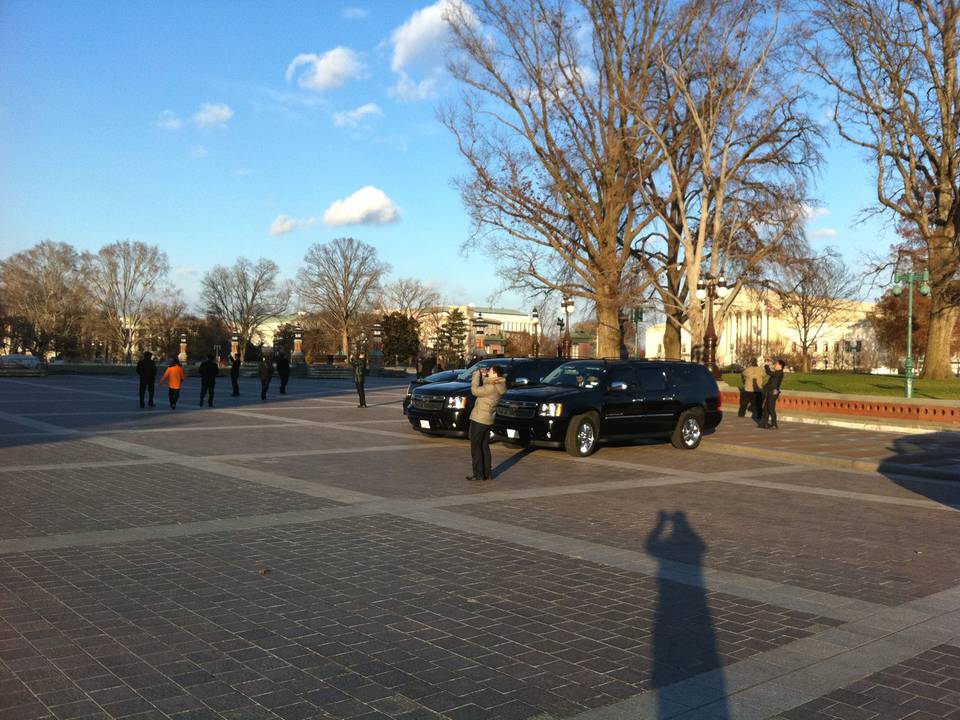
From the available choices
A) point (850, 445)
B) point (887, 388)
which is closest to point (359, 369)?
point (850, 445)

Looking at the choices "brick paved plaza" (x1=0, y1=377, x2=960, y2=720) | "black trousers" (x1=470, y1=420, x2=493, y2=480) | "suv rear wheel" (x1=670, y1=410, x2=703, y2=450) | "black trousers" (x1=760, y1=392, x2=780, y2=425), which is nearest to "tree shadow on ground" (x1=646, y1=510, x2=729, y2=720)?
"brick paved plaza" (x1=0, y1=377, x2=960, y2=720)

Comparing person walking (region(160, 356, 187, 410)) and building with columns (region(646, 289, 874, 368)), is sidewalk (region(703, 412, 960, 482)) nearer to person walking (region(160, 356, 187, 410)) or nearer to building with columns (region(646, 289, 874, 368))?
person walking (region(160, 356, 187, 410))

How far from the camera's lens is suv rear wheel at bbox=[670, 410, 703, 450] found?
719 inches

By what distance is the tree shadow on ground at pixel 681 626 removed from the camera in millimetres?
5020

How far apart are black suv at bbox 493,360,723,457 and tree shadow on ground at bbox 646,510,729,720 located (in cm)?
736

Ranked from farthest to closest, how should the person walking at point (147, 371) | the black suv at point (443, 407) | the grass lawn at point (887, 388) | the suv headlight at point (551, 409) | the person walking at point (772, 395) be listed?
the grass lawn at point (887, 388) → the person walking at point (147, 371) → the person walking at point (772, 395) → the black suv at point (443, 407) → the suv headlight at point (551, 409)

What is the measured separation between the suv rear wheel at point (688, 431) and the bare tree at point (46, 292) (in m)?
79.6

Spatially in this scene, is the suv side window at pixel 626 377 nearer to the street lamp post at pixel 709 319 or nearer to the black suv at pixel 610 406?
the black suv at pixel 610 406

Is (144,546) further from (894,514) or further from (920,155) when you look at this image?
(920,155)

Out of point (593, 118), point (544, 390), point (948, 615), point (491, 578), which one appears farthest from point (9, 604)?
point (593, 118)

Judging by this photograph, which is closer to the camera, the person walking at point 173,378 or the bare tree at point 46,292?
the person walking at point 173,378

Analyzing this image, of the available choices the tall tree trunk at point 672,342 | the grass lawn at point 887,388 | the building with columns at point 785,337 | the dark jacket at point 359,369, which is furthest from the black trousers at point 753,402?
the building with columns at point 785,337

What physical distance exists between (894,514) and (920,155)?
33.1 m

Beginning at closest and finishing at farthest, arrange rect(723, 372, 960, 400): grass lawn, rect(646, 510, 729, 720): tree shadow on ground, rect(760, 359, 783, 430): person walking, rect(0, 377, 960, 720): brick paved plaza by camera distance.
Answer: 1. rect(0, 377, 960, 720): brick paved plaza
2. rect(646, 510, 729, 720): tree shadow on ground
3. rect(760, 359, 783, 430): person walking
4. rect(723, 372, 960, 400): grass lawn
